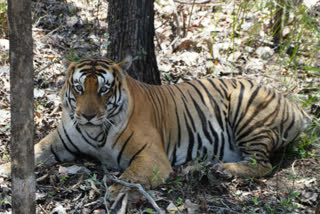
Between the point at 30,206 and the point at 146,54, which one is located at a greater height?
the point at 146,54

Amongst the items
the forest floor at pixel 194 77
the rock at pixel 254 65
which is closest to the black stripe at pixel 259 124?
the forest floor at pixel 194 77

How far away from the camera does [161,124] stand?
4613 millimetres

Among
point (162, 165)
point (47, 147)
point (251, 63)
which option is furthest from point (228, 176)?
point (251, 63)

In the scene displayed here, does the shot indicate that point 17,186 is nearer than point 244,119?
Yes

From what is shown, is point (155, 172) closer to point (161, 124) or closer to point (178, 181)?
point (178, 181)

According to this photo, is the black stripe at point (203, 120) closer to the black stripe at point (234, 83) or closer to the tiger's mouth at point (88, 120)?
the black stripe at point (234, 83)

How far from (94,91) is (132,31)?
168 centimetres

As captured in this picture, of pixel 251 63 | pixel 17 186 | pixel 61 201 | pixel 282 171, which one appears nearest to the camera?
pixel 17 186

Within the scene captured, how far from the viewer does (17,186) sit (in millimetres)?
2609

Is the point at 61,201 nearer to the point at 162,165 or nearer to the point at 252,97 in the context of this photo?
the point at 162,165

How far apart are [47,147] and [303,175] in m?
2.80

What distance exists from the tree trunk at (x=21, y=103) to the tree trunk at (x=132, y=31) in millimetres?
2864

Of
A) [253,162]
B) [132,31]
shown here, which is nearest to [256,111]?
[253,162]

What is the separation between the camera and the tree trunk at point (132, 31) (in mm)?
5258
